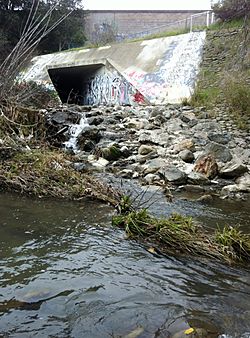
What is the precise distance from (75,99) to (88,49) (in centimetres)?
451

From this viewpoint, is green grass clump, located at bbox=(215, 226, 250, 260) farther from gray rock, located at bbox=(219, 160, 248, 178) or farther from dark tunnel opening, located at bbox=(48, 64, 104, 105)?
dark tunnel opening, located at bbox=(48, 64, 104, 105)

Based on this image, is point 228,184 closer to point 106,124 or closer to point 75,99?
point 106,124

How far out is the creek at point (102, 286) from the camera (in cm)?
291

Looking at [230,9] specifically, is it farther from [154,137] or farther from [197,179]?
[197,179]

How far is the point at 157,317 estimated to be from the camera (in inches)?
120

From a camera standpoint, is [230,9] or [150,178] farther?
[230,9]

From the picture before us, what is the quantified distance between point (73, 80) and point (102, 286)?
22.6 meters

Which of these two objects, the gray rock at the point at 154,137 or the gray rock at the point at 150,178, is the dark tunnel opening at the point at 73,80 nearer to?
the gray rock at the point at 154,137

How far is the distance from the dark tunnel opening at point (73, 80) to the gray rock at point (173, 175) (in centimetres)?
1449

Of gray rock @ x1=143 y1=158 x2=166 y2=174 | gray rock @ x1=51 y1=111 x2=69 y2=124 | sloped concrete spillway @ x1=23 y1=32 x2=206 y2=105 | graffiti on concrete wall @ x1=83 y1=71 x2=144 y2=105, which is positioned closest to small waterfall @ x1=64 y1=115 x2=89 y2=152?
gray rock @ x1=51 y1=111 x2=69 y2=124

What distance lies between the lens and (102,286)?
3590 millimetres

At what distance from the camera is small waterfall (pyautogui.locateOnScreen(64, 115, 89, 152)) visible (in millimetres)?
11417

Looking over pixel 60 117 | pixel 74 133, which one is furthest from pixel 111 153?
pixel 60 117

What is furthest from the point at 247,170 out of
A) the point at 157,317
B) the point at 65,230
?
the point at 157,317
